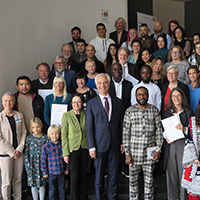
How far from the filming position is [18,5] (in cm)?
608

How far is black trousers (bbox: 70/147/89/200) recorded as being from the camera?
4391mm

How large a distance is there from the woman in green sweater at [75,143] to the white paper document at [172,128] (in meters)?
1.12

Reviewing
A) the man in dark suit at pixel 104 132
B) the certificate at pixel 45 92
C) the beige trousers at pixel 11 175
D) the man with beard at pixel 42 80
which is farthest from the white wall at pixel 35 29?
the man in dark suit at pixel 104 132

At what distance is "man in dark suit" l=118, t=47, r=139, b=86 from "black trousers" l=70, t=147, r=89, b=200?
165 cm

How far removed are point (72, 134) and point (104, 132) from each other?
45 centimetres

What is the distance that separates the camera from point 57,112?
476 centimetres

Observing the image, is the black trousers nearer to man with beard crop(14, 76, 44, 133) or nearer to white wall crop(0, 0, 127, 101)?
man with beard crop(14, 76, 44, 133)

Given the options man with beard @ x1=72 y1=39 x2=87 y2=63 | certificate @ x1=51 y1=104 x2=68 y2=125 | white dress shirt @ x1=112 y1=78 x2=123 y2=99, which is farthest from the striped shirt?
man with beard @ x1=72 y1=39 x2=87 y2=63

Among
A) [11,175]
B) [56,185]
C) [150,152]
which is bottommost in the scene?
[56,185]

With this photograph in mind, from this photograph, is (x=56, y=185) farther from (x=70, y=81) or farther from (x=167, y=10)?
(x=167, y=10)

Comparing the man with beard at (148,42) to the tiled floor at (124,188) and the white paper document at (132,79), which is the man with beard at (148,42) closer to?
the white paper document at (132,79)

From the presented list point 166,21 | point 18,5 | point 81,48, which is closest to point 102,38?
point 81,48

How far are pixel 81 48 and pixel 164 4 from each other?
631cm

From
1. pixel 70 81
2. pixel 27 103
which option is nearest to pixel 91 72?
pixel 70 81
